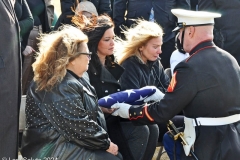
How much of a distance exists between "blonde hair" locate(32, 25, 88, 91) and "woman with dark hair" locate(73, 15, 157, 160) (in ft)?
2.07

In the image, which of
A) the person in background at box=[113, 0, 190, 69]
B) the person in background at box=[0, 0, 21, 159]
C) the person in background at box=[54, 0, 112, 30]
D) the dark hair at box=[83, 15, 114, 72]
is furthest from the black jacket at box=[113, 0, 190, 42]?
the person in background at box=[0, 0, 21, 159]

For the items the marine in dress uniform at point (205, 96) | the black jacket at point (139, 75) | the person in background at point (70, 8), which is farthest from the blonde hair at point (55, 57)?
the person in background at point (70, 8)

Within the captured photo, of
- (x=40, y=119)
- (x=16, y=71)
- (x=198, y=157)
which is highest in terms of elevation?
(x=16, y=71)

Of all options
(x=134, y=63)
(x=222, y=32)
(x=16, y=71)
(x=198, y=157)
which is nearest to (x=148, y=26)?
(x=134, y=63)

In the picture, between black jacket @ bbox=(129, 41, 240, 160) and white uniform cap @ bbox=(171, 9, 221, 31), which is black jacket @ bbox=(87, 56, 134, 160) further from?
white uniform cap @ bbox=(171, 9, 221, 31)

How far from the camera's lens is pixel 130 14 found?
5.86 metres

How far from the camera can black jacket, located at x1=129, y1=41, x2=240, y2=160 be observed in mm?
3172

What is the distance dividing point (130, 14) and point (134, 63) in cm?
166

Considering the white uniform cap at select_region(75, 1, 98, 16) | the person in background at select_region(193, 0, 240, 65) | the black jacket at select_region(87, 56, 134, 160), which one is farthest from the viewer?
the person in background at select_region(193, 0, 240, 65)

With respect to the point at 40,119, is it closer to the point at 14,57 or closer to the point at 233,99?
the point at 14,57

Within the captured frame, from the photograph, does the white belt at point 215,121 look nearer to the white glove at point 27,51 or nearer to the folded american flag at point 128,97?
the folded american flag at point 128,97

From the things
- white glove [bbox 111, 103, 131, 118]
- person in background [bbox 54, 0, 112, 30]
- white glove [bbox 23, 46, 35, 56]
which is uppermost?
person in background [bbox 54, 0, 112, 30]

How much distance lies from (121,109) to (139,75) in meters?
0.74

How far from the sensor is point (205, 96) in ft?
10.4
